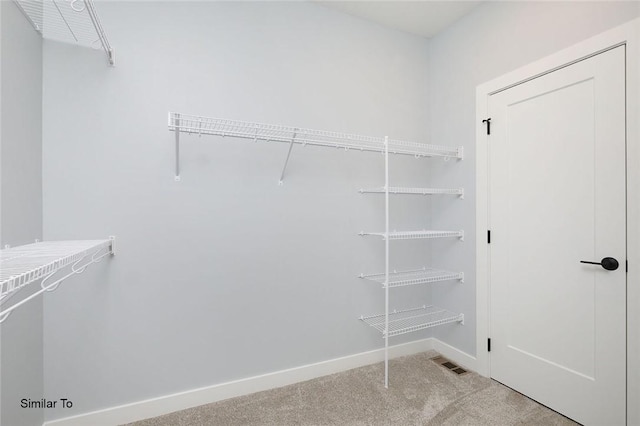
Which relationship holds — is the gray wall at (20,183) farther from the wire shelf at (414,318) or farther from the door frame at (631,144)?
the door frame at (631,144)

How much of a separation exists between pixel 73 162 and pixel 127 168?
26cm

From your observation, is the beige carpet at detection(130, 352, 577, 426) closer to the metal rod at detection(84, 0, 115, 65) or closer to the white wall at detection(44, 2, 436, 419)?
the white wall at detection(44, 2, 436, 419)

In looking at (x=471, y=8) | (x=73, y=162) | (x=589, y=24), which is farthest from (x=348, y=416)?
(x=471, y=8)

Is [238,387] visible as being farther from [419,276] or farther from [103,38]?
[103,38]

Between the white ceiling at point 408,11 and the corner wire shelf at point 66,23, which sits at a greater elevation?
the white ceiling at point 408,11

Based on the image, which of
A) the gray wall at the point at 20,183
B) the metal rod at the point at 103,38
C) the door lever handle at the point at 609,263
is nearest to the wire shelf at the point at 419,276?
the door lever handle at the point at 609,263

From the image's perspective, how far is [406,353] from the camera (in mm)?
2623

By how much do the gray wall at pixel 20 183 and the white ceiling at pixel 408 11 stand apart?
186cm

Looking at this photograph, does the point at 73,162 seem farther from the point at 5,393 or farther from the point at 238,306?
the point at 238,306

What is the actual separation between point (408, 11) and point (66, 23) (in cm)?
226

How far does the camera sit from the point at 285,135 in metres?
2.16

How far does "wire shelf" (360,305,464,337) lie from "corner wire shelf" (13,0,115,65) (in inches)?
97.2

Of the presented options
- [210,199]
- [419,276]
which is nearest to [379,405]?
[419,276]

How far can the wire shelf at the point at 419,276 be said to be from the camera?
Result: 2.32 metres
